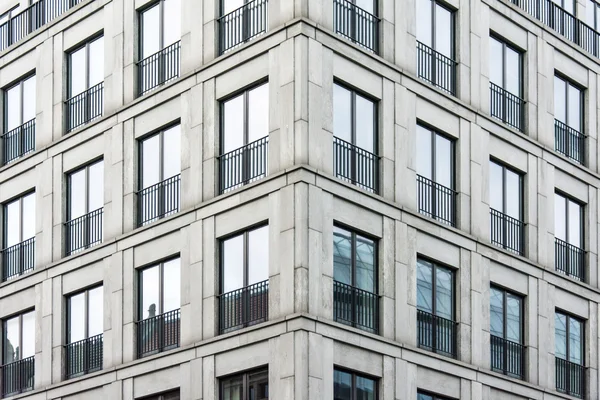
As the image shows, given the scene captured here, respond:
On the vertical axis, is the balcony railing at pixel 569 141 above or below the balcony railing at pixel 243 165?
above

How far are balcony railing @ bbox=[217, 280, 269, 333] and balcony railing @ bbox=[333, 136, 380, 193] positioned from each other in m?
3.73

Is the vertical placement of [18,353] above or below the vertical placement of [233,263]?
below

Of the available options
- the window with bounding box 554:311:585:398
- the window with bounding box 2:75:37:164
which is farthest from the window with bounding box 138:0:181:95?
the window with bounding box 554:311:585:398

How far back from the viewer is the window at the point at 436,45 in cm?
4947

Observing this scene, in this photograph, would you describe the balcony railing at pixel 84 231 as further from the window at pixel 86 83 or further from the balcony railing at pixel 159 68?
A: the balcony railing at pixel 159 68

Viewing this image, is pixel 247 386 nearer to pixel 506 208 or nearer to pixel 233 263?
pixel 233 263

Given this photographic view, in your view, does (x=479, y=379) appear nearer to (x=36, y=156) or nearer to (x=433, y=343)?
(x=433, y=343)

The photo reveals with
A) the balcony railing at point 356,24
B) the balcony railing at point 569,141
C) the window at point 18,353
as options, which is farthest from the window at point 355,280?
the window at point 18,353

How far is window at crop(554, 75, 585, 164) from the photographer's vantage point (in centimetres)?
5500

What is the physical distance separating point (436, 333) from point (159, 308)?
793 cm

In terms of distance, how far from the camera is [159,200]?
49156 mm

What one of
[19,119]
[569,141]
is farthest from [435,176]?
[19,119]

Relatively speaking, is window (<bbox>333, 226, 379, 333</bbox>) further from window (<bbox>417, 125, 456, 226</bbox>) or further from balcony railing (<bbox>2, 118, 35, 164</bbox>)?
balcony railing (<bbox>2, 118, 35, 164</bbox>)

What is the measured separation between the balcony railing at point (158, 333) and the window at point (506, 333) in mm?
9451
